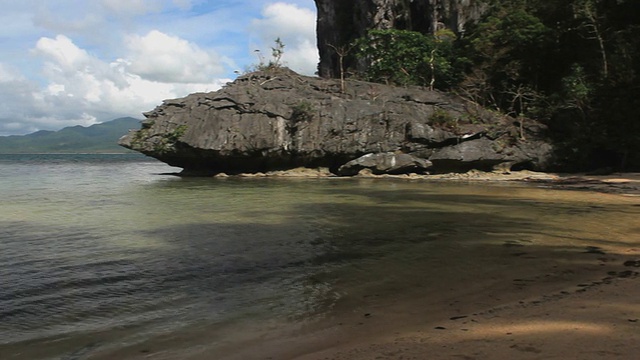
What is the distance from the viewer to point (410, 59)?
126 ft

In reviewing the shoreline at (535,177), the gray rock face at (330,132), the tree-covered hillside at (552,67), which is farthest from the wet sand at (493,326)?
the tree-covered hillside at (552,67)

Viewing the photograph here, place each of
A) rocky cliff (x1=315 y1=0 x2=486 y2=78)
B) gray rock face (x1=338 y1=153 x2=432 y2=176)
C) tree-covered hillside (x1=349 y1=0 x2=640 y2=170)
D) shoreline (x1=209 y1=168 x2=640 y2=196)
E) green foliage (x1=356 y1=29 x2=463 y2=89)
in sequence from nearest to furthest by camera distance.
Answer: shoreline (x1=209 y1=168 x2=640 y2=196), tree-covered hillside (x1=349 y1=0 x2=640 y2=170), gray rock face (x1=338 y1=153 x2=432 y2=176), green foliage (x1=356 y1=29 x2=463 y2=89), rocky cliff (x1=315 y1=0 x2=486 y2=78)

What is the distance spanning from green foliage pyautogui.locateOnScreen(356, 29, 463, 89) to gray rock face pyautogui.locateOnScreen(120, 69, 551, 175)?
3.40m

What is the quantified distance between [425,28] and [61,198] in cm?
4283

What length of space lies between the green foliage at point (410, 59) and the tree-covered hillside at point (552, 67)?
0.28 ft

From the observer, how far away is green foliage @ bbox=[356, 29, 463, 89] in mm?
36656

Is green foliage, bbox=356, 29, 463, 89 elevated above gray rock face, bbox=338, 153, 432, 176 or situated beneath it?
elevated above

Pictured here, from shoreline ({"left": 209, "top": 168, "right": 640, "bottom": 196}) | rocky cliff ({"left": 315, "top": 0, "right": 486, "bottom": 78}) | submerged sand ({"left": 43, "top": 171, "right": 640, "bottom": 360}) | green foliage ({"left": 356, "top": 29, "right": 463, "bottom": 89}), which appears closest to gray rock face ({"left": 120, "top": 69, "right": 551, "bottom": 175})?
shoreline ({"left": 209, "top": 168, "right": 640, "bottom": 196})

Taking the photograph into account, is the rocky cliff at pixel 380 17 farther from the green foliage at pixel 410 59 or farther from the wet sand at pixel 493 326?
the wet sand at pixel 493 326

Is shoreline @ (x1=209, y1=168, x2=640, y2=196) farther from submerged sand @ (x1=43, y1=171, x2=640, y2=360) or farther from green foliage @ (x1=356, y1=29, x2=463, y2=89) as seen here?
submerged sand @ (x1=43, y1=171, x2=640, y2=360)

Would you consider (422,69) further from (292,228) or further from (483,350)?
(483,350)

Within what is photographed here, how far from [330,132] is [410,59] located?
12.3 m

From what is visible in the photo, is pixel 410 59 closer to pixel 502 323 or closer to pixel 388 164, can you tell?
pixel 388 164

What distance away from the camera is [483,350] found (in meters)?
3.43
